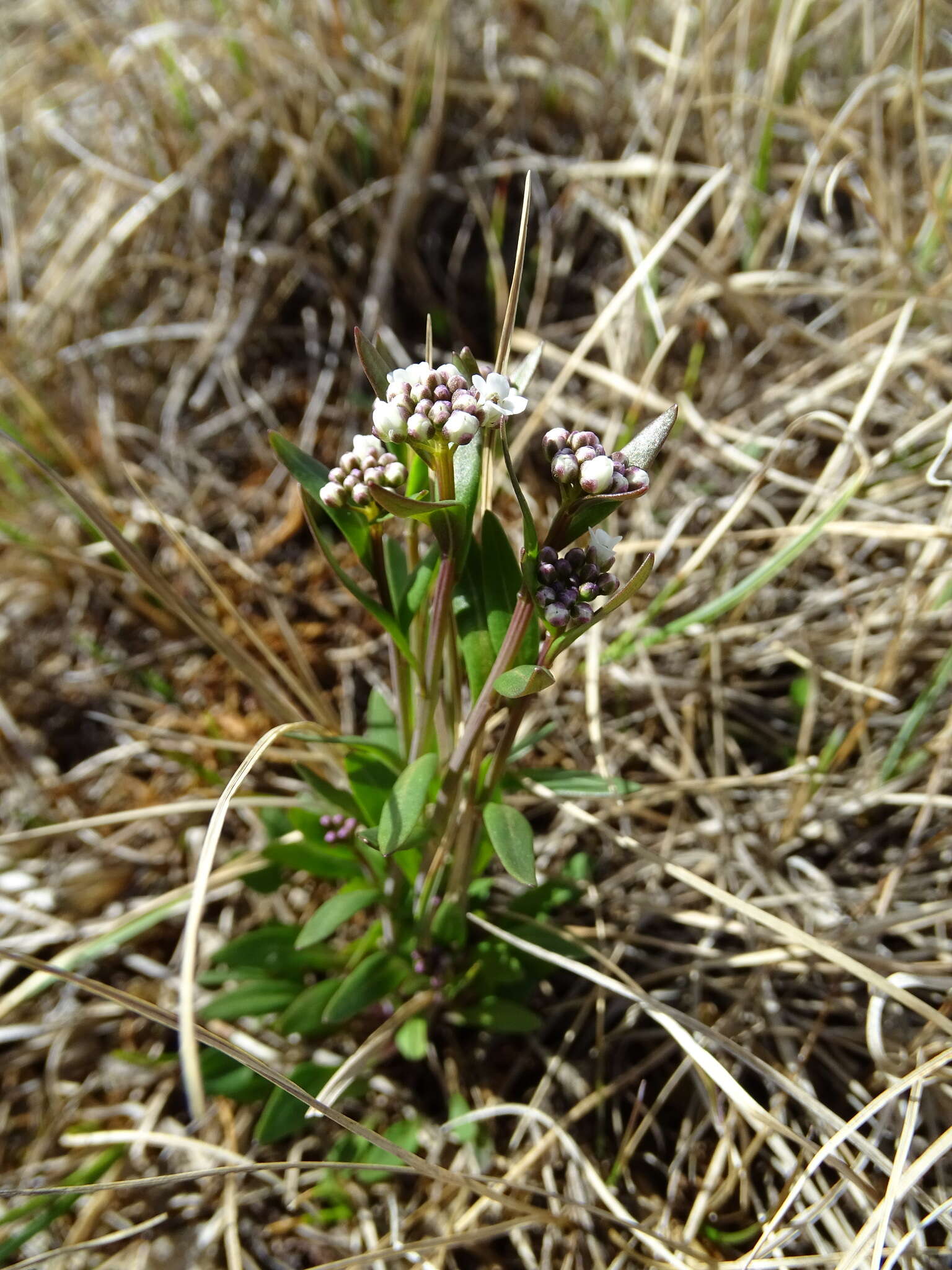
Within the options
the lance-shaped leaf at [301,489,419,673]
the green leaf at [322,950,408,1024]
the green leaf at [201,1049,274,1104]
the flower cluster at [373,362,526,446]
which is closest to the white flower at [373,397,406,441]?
the flower cluster at [373,362,526,446]

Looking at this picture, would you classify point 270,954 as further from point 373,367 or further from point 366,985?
point 373,367

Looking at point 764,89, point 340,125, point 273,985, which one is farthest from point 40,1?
point 273,985

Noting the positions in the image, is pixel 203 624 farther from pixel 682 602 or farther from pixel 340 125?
pixel 340 125

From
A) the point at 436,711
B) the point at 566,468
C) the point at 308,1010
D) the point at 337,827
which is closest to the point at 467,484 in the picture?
the point at 566,468

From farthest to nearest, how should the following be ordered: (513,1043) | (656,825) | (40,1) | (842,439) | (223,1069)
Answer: (40,1) → (842,439) → (656,825) → (513,1043) → (223,1069)

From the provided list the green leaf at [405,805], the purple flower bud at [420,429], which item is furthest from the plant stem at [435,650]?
the purple flower bud at [420,429]

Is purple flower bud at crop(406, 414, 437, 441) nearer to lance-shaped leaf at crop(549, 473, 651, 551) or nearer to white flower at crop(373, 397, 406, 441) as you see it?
white flower at crop(373, 397, 406, 441)
